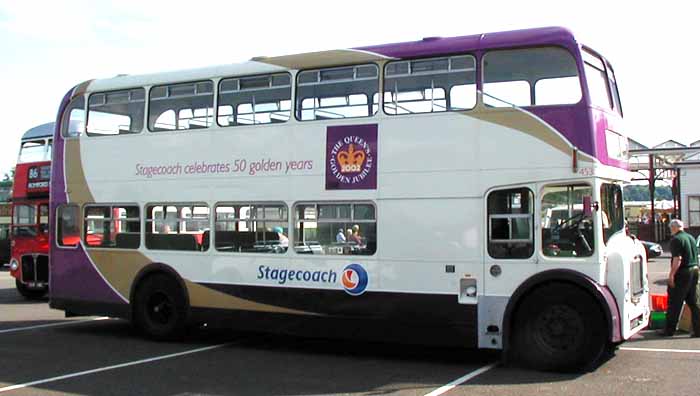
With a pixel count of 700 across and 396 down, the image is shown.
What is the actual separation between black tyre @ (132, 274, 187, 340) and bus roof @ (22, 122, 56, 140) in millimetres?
9577

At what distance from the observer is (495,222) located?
366 inches

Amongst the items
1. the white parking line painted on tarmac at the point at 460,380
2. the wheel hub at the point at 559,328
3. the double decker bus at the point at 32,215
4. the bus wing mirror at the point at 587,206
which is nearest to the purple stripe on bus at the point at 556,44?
the bus wing mirror at the point at 587,206

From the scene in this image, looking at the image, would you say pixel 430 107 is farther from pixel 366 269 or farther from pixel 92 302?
pixel 92 302

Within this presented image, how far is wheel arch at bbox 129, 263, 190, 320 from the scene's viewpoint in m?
11.6

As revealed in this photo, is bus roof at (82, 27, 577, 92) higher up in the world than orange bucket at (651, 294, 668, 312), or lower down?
higher up

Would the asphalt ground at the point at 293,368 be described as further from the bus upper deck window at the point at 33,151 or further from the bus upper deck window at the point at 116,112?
the bus upper deck window at the point at 33,151

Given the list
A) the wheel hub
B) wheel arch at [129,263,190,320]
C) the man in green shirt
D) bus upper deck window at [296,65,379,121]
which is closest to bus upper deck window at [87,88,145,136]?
wheel arch at [129,263,190,320]

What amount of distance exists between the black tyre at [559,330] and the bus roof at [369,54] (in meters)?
3.02

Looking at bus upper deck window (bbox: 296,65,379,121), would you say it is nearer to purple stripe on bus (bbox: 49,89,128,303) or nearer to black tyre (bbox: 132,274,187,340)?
black tyre (bbox: 132,274,187,340)

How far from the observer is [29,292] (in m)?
19.1

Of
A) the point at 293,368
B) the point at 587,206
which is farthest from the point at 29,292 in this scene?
the point at 587,206

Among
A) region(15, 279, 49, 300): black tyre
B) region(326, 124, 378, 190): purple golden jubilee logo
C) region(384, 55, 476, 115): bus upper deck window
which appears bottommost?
region(15, 279, 49, 300): black tyre

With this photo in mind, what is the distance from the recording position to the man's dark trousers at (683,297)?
11125 mm

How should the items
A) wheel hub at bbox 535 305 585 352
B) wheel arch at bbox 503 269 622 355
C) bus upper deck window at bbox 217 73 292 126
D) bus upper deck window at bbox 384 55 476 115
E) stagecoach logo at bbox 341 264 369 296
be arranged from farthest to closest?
1. bus upper deck window at bbox 217 73 292 126
2. stagecoach logo at bbox 341 264 369 296
3. bus upper deck window at bbox 384 55 476 115
4. wheel hub at bbox 535 305 585 352
5. wheel arch at bbox 503 269 622 355
